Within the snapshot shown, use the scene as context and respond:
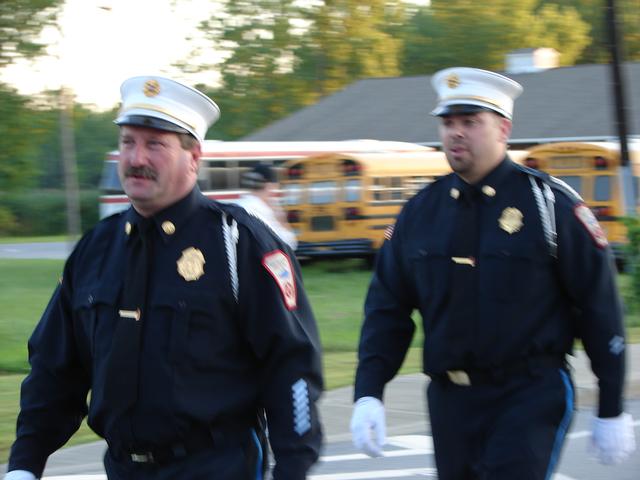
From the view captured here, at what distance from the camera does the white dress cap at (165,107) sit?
3.44 meters

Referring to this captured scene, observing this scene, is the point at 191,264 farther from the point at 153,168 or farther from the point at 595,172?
the point at 595,172

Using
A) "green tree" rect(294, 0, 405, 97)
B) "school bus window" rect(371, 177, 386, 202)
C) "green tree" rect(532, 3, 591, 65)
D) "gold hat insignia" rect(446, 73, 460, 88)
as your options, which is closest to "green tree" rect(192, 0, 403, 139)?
"green tree" rect(294, 0, 405, 97)

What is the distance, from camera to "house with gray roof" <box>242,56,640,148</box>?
41062 mm

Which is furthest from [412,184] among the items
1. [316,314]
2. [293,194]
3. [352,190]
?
[316,314]

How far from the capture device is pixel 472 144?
4.55 meters

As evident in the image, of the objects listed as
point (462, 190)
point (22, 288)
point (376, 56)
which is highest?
point (376, 56)

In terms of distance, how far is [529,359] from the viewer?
4.33 metres

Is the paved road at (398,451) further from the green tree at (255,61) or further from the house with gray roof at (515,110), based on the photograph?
the green tree at (255,61)

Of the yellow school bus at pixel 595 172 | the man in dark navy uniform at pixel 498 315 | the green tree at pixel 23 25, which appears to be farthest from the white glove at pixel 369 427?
the green tree at pixel 23 25

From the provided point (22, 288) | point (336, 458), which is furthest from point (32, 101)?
point (336, 458)

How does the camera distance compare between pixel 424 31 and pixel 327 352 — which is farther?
pixel 424 31

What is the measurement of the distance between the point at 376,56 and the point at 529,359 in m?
56.8

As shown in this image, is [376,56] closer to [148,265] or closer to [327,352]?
[327,352]

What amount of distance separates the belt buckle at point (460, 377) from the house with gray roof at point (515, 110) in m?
35.6
